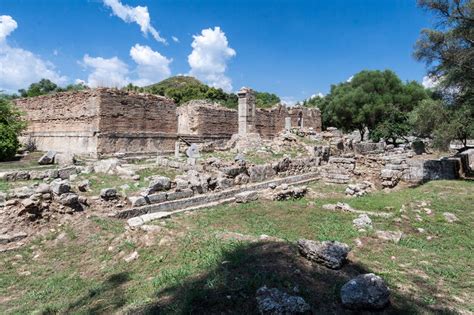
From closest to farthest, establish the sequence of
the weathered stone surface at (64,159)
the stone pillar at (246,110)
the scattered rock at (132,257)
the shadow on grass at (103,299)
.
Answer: the shadow on grass at (103,299) < the scattered rock at (132,257) < the weathered stone surface at (64,159) < the stone pillar at (246,110)

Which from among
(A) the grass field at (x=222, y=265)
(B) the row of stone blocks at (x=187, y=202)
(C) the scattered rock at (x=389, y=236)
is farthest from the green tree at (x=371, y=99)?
(A) the grass field at (x=222, y=265)

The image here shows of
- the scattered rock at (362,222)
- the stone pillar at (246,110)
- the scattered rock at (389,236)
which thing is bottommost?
the scattered rock at (389,236)

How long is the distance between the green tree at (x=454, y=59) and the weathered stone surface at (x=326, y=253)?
1140cm

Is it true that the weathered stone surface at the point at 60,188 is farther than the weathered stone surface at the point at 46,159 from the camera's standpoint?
No

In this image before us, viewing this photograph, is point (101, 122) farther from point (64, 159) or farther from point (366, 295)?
point (366, 295)

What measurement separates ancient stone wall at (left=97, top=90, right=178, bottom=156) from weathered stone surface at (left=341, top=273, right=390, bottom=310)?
1359 cm

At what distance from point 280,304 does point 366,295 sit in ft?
3.26

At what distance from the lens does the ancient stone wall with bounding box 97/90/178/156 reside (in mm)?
15409

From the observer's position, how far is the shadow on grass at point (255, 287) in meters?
3.80

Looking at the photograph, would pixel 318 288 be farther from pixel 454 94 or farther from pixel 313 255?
pixel 454 94

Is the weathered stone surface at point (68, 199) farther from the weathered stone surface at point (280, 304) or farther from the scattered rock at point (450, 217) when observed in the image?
the scattered rock at point (450, 217)

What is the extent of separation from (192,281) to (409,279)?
10.2 feet

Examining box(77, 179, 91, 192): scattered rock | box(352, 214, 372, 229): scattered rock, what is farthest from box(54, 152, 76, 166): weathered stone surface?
box(352, 214, 372, 229): scattered rock

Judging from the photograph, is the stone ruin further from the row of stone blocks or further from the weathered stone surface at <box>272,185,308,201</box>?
the weathered stone surface at <box>272,185,308,201</box>
